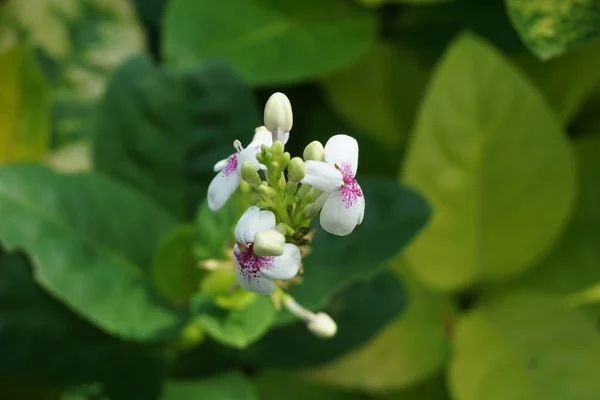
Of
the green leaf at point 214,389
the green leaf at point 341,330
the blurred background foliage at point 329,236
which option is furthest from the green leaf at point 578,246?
the green leaf at point 214,389

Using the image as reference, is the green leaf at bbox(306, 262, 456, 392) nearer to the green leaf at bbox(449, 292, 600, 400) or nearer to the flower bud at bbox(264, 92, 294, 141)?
the green leaf at bbox(449, 292, 600, 400)

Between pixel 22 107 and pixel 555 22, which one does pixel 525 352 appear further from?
pixel 22 107

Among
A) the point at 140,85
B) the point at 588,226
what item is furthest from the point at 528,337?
the point at 140,85

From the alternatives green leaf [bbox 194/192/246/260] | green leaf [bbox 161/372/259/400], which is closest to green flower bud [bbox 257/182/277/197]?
green leaf [bbox 194/192/246/260]

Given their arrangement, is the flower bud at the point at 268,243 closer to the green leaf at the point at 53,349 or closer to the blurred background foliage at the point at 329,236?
the blurred background foliage at the point at 329,236

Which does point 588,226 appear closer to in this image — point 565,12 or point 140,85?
point 565,12
